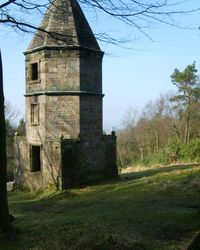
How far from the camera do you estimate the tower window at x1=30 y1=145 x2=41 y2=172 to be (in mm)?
20609

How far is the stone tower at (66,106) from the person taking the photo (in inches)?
749

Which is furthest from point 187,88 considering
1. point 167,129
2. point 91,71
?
point 91,71

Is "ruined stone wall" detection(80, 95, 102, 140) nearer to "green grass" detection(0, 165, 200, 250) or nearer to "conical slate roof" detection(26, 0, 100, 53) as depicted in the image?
"conical slate roof" detection(26, 0, 100, 53)

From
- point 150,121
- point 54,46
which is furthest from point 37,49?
point 150,121

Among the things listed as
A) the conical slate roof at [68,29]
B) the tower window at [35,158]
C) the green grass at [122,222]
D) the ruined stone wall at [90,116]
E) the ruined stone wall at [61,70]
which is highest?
the conical slate roof at [68,29]

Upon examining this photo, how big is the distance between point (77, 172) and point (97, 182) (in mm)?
1349

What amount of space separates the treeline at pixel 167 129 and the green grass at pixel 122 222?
15.1 meters

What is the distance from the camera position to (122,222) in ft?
30.9

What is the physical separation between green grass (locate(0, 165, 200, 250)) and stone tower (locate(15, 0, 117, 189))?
2953 millimetres

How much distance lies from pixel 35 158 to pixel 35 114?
2.39 meters

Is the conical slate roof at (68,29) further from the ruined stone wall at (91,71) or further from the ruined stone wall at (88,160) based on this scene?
the ruined stone wall at (88,160)

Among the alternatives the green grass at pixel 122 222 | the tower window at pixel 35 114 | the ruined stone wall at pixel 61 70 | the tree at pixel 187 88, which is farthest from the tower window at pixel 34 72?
the tree at pixel 187 88

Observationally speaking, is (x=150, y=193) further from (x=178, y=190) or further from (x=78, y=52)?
(x=78, y=52)

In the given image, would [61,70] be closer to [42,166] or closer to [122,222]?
[42,166]
